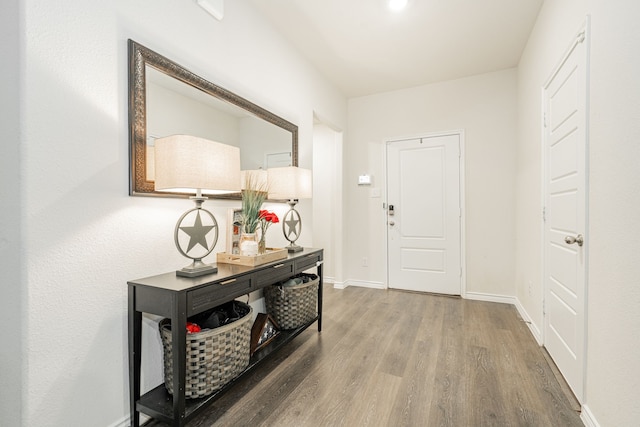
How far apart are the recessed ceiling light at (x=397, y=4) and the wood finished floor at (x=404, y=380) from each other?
2.66m

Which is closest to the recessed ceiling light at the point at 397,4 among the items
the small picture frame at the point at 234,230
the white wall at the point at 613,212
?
the white wall at the point at 613,212

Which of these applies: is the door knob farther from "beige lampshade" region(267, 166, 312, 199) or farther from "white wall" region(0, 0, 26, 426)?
"white wall" region(0, 0, 26, 426)

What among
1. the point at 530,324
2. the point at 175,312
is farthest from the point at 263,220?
the point at 530,324

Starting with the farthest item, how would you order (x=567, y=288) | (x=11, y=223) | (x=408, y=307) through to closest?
(x=408, y=307) < (x=567, y=288) < (x=11, y=223)

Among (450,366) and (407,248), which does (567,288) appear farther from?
(407,248)

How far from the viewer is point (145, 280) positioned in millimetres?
1455

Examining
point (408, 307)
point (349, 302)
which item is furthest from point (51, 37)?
point (408, 307)

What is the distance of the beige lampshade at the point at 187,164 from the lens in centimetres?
139

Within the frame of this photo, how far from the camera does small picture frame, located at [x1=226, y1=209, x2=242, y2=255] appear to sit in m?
1.96

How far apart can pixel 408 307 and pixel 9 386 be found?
3.07 metres

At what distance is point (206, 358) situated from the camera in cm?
146

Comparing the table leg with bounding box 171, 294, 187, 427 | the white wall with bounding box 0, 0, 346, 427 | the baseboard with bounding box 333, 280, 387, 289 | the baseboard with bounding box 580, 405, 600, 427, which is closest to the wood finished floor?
the baseboard with bounding box 580, 405, 600, 427

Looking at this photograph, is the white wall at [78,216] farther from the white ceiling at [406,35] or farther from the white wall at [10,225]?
the white ceiling at [406,35]

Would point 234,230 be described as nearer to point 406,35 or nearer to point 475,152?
point 406,35
